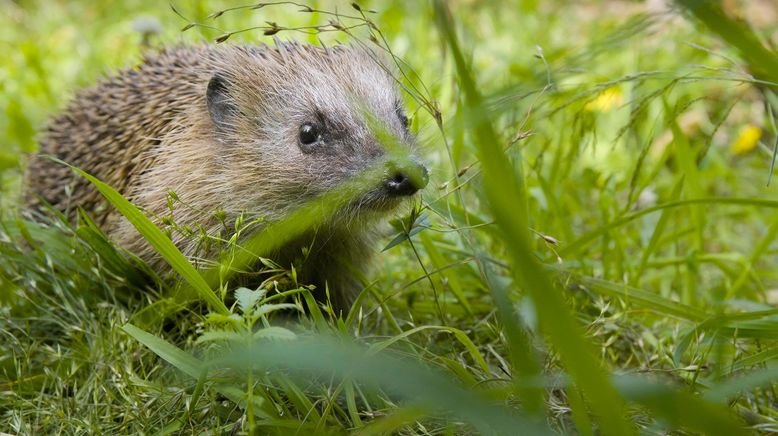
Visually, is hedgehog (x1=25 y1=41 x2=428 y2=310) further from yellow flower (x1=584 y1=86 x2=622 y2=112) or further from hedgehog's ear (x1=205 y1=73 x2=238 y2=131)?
yellow flower (x1=584 y1=86 x2=622 y2=112)

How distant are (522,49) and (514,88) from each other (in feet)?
16.1

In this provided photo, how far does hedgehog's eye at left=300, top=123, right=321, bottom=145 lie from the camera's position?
3520mm


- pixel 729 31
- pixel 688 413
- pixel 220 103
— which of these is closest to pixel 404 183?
pixel 220 103

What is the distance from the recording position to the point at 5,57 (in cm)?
677

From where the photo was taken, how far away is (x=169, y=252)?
2.79m

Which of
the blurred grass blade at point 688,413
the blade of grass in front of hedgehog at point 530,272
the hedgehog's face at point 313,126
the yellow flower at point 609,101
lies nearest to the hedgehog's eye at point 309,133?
the hedgehog's face at point 313,126

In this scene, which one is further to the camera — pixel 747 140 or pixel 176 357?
pixel 747 140

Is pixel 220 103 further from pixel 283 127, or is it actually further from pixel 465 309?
pixel 465 309

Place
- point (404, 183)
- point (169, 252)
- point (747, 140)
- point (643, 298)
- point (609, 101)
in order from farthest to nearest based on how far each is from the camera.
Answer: point (609, 101)
point (747, 140)
point (643, 298)
point (404, 183)
point (169, 252)

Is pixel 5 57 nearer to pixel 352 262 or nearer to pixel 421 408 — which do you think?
pixel 352 262

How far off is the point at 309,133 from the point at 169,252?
3.19 ft

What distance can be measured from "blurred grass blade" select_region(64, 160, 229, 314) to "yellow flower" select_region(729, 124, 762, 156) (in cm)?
425

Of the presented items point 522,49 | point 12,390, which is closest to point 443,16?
point 12,390

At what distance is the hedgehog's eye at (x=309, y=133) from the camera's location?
3.52 m
